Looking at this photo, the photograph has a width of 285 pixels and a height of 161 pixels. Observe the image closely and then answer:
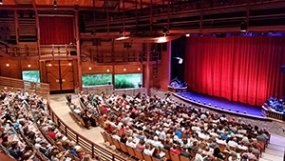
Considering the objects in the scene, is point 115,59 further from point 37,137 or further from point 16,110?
point 37,137

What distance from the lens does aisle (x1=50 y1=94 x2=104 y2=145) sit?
560 inches

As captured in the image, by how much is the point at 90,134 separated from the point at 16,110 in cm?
368

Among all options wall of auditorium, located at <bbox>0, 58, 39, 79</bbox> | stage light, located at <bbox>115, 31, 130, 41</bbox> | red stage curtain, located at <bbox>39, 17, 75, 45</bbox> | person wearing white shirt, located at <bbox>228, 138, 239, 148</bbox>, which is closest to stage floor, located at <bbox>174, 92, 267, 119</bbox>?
person wearing white shirt, located at <bbox>228, 138, 239, 148</bbox>

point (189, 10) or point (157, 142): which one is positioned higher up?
point (189, 10)

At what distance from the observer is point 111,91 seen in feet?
78.6

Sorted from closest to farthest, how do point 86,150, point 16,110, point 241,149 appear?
point 241,149 < point 86,150 < point 16,110

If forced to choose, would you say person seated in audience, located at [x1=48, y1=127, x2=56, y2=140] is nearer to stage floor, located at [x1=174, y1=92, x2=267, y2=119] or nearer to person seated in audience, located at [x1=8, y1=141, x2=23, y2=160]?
person seated in audience, located at [x1=8, y1=141, x2=23, y2=160]

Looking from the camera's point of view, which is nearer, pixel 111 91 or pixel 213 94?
pixel 213 94

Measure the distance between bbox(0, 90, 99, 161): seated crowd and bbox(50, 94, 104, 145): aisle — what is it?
5.59ft

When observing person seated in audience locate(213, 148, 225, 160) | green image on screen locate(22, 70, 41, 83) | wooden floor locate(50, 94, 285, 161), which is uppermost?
green image on screen locate(22, 70, 41, 83)

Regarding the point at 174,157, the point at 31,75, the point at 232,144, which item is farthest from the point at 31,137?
the point at 31,75

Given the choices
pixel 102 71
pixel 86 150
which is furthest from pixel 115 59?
pixel 86 150

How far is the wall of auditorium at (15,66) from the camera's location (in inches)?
918

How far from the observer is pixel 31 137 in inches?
445
